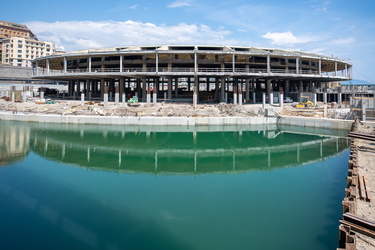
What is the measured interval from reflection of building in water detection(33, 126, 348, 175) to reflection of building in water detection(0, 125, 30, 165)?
0.98 metres

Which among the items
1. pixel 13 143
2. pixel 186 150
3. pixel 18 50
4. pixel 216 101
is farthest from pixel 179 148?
pixel 18 50

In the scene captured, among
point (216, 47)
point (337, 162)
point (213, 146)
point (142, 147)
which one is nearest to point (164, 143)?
point (142, 147)

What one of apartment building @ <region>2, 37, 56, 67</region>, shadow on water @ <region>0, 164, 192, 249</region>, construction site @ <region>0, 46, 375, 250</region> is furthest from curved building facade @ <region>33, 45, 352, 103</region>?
apartment building @ <region>2, 37, 56, 67</region>

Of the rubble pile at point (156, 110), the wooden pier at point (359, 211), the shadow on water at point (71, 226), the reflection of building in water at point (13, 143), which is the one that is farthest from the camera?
the rubble pile at point (156, 110)

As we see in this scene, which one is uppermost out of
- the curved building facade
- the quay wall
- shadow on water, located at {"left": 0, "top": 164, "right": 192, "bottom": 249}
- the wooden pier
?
the curved building facade

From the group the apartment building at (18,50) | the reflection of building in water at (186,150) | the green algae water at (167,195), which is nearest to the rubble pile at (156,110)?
the reflection of building in water at (186,150)

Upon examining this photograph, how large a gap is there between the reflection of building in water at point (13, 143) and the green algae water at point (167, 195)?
0.36ft

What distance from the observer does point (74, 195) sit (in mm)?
10180

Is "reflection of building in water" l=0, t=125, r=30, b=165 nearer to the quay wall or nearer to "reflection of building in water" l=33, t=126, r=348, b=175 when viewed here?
"reflection of building in water" l=33, t=126, r=348, b=175

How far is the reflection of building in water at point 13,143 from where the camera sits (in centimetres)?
1625

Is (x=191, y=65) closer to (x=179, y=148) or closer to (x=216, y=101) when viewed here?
(x=216, y=101)

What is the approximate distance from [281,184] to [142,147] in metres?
11.6

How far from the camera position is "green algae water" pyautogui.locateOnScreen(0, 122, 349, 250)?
708cm

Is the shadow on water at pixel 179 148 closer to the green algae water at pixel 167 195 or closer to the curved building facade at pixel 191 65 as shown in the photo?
the green algae water at pixel 167 195
